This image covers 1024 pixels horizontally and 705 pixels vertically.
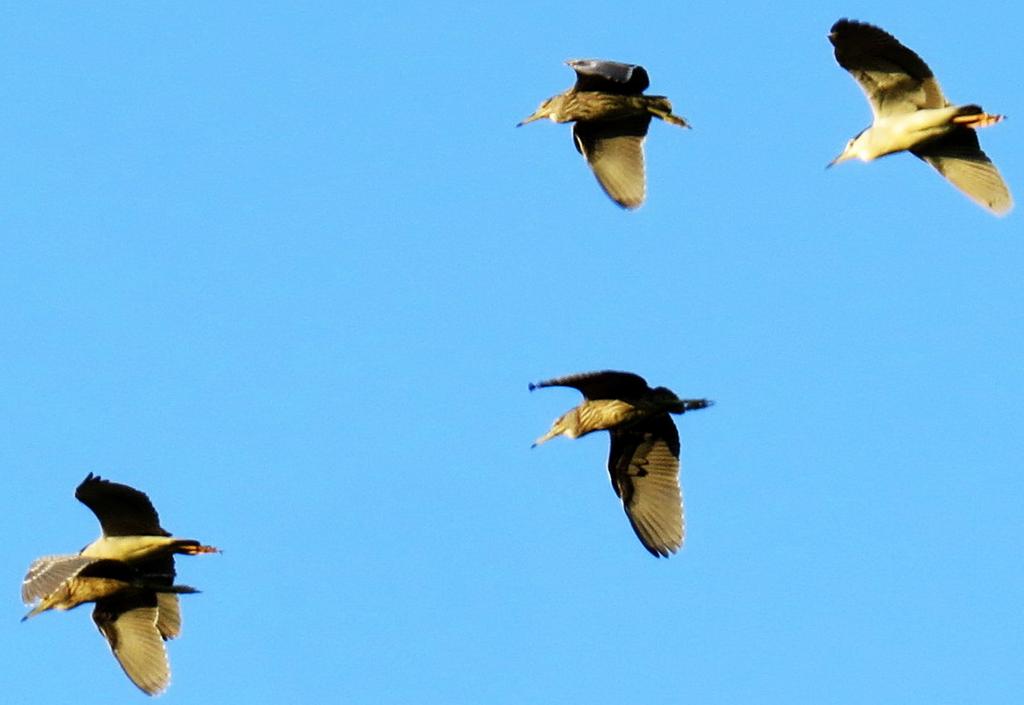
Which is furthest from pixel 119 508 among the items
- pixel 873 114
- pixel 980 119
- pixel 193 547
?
pixel 980 119

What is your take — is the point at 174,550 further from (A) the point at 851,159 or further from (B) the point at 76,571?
(A) the point at 851,159

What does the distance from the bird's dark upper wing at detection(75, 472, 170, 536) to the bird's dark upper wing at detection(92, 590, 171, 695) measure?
933mm

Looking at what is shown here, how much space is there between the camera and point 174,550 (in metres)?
19.8

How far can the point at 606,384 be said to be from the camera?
19016 millimetres

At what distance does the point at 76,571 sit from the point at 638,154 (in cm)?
667

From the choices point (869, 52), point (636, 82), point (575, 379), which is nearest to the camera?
point (575, 379)

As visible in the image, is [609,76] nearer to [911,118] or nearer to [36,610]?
[911,118]

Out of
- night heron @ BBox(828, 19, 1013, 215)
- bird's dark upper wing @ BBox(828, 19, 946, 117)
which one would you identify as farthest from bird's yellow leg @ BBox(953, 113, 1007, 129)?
bird's dark upper wing @ BBox(828, 19, 946, 117)

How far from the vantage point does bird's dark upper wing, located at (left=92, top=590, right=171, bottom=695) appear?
20281 millimetres

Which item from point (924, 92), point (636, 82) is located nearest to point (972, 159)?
point (924, 92)

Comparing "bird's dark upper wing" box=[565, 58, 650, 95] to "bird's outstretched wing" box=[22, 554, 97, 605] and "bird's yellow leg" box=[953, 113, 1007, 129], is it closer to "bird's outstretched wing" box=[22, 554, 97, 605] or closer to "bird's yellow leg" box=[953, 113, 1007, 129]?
"bird's yellow leg" box=[953, 113, 1007, 129]

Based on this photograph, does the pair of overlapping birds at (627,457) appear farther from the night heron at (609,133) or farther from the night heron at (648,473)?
the night heron at (609,133)

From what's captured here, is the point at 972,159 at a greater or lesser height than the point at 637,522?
greater

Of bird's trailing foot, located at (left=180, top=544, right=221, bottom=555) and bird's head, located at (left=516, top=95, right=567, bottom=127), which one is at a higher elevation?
bird's head, located at (left=516, top=95, right=567, bottom=127)
